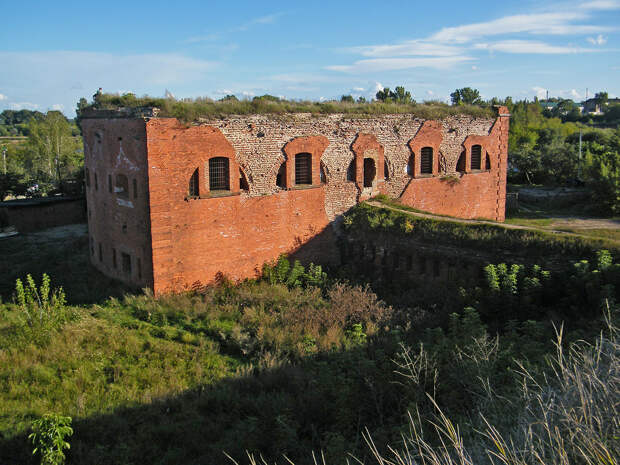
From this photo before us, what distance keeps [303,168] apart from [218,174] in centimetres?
294

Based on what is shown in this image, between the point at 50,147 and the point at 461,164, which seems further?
the point at 50,147

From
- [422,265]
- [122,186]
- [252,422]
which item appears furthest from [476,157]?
[252,422]

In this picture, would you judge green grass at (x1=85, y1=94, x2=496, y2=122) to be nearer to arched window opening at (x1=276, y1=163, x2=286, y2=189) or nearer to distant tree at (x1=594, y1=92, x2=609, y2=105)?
arched window opening at (x1=276, y1=163, x2=286, y2=189)

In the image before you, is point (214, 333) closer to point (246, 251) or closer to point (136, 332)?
point (136, 332)

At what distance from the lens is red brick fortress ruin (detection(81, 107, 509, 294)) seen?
12977mm

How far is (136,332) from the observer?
11.3 metres

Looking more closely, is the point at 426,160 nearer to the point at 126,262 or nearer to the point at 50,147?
the point at 126,262

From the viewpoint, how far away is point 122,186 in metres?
14.0

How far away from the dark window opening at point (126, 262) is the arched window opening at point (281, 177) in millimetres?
4791

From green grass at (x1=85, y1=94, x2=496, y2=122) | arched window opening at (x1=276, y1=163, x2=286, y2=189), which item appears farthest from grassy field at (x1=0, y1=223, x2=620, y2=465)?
green grass at (x1=85, y1=94, x2=496, y2=122)

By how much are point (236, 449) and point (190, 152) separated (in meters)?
8.06

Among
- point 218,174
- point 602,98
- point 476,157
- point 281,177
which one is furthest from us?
point 602,98

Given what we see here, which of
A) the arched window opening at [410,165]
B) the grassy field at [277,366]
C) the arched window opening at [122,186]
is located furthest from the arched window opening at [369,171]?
the arched window opening at [122,186]

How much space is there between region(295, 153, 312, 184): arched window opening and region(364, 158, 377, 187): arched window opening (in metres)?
2.30
